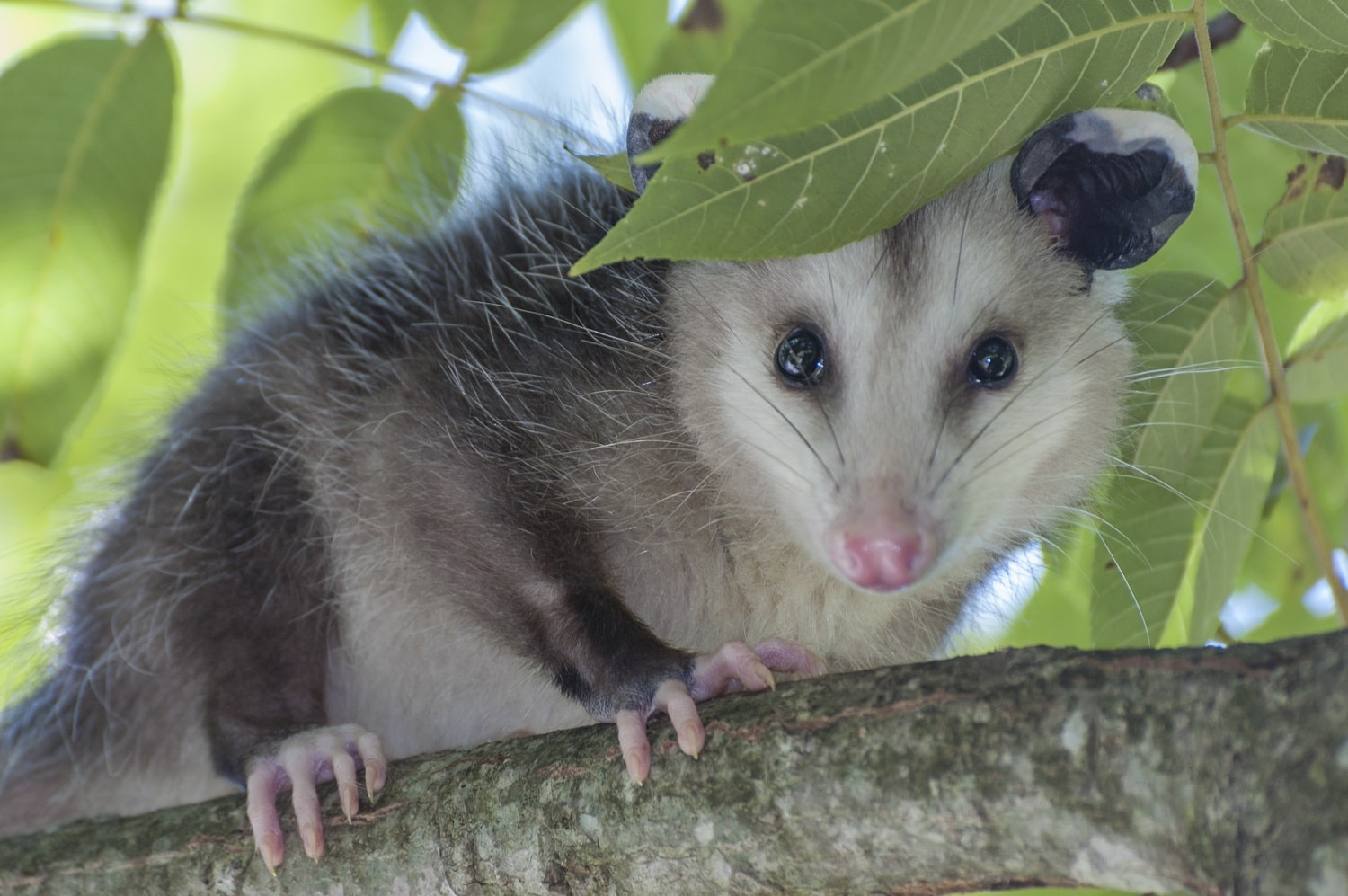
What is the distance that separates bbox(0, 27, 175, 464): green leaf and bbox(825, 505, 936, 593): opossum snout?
1.29 meters

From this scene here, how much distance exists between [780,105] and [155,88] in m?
1.50

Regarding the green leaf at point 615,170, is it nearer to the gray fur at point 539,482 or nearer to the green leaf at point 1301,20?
the gray fur at point 539,482

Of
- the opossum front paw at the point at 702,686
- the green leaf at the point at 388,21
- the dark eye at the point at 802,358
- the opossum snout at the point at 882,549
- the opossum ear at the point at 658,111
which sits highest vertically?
the green leaf at the point at 388,21

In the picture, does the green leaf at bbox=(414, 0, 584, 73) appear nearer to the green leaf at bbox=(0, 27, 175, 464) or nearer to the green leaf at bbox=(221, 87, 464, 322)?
the green leaf at bbox=(221, 87, 464, 322)

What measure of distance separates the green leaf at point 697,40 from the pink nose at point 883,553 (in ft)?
3.56

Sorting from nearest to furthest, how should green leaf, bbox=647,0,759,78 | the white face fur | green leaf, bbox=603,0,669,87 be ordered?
the white face fur, green leaf, bbox=647,0,759,78, green leaf, bbox=603,0,669,87

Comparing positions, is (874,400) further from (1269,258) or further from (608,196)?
(608,196)

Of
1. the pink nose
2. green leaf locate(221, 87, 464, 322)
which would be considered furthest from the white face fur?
green leaf locate(221, 87, 464, 322)

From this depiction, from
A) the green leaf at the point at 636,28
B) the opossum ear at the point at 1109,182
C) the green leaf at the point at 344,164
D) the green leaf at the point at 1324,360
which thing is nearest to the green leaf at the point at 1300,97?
the opossum ear at the point at 1109,182

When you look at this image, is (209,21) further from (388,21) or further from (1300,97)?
(1300,97)

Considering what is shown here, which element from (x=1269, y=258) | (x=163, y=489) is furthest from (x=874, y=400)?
(x=163, y=489)

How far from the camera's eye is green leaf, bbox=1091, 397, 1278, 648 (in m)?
1.86

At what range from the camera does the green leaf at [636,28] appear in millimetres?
2566

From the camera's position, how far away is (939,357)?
1.81 metres
